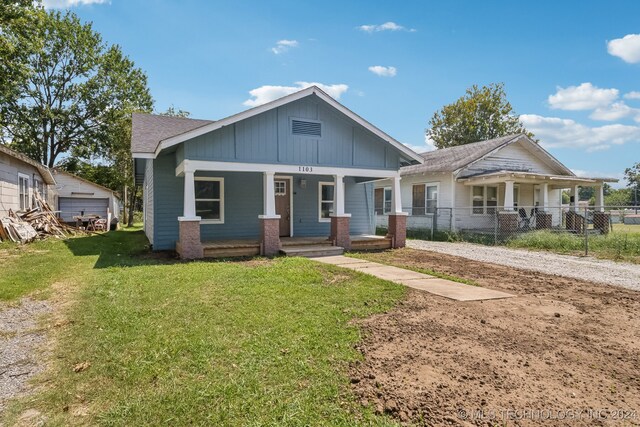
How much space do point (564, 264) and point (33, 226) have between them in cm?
1827

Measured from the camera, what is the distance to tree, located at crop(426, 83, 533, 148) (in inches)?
1417

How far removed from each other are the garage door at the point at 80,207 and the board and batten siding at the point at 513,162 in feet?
71.0

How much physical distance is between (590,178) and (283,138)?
16.2 meters

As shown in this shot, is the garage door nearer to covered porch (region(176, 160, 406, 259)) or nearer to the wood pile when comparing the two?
the wood pile

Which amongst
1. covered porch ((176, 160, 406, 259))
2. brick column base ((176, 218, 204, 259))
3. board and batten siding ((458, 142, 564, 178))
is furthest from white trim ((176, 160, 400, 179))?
board and batten siding ((458, 142, 564, 178))

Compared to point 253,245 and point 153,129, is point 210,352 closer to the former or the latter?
point 253,245

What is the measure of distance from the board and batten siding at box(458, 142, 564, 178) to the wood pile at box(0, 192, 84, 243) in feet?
57.9

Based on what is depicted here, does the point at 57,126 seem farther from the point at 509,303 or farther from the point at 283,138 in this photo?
the point at 509,303

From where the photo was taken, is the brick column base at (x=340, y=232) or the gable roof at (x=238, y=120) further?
the brick column base at (x=340, y=232)

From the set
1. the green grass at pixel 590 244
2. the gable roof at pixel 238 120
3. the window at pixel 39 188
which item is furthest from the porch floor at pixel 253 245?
the window at pixel 39 188

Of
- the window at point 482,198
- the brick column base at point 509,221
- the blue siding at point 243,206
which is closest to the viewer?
the blue siding at point 243,206

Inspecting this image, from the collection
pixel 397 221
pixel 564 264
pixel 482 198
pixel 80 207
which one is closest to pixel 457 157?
pixel 482 198

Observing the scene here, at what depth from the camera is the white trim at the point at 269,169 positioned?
9.61m

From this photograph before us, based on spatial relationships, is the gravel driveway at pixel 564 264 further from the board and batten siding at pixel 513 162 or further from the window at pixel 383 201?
the window at pixel 383 201
